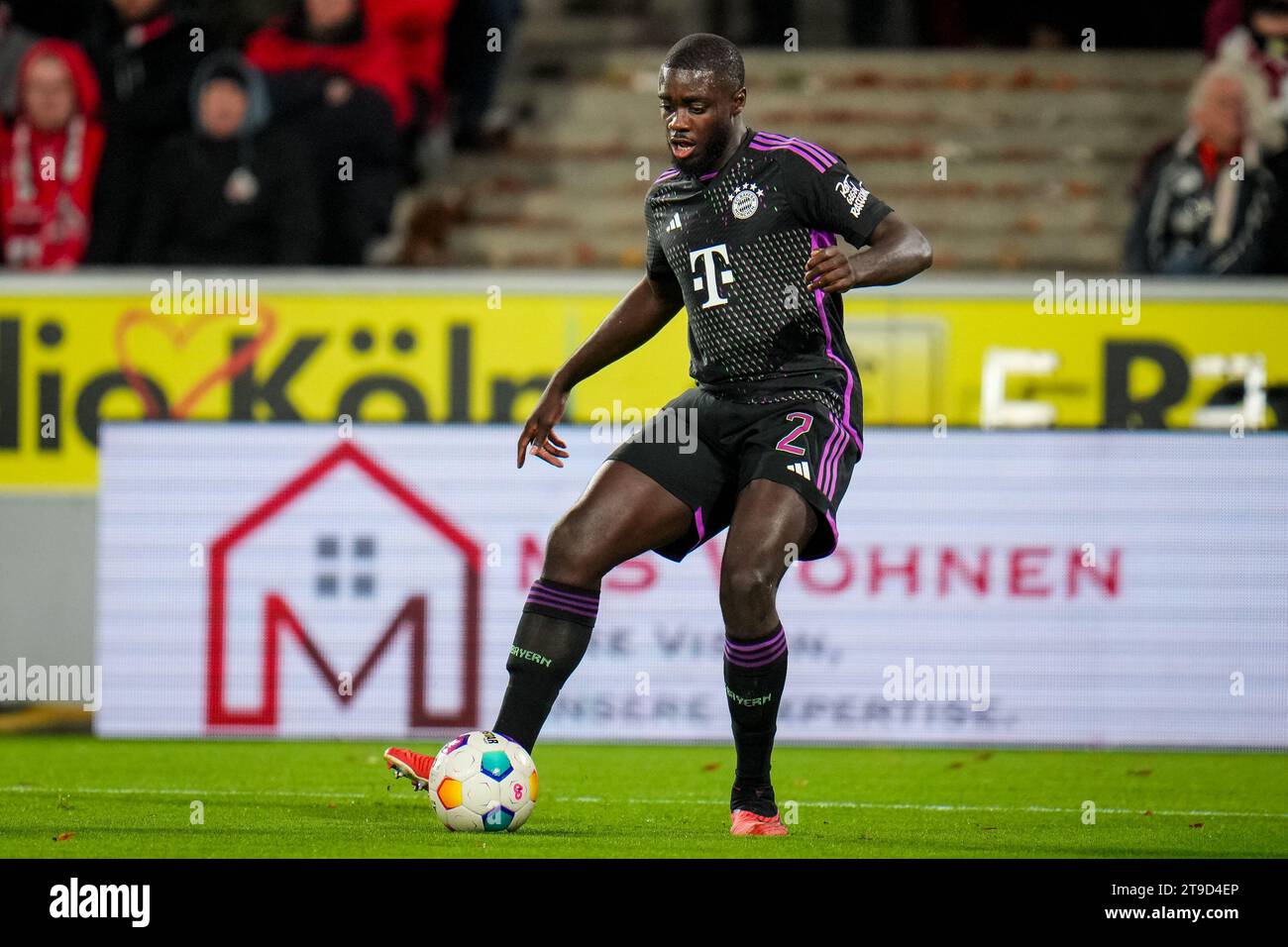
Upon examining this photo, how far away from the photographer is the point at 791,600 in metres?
10.5

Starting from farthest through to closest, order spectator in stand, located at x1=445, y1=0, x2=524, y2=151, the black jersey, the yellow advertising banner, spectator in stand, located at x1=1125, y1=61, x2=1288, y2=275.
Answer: spectator in stand, located at x1=445, y1=0, x2=524, y2=151, spectator in stand, located at x1=1125, y1=61, x2=1288, y2=275, the yellow advertising banner, the black jersey

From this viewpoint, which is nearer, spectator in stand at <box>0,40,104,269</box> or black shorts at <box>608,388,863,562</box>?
black shorts at <box>608,388,863,562</box>

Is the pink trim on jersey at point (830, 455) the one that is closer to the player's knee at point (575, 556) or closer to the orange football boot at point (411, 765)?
the player's knee at point (575, 556)

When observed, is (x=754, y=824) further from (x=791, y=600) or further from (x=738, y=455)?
(x=791, y=600)

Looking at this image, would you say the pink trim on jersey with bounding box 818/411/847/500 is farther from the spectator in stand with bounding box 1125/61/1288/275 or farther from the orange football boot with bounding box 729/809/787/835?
the spectator in stand with bounding box 1125/61/1288/275

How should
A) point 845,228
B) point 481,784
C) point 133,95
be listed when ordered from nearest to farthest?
1. point 481,784
2. point 845,228
3. point 133,95

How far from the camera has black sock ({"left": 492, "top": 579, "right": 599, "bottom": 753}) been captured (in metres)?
6.46

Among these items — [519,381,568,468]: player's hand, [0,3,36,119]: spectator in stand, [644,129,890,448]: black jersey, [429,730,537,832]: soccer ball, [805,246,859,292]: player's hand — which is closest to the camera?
[805,246,859,292]: player's hand

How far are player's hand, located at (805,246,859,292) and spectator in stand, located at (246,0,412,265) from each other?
23.1 ft

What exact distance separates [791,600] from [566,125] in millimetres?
5522

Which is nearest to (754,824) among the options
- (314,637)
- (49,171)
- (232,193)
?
(314,637)

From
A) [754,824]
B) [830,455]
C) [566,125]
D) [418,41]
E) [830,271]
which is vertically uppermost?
[418,41]

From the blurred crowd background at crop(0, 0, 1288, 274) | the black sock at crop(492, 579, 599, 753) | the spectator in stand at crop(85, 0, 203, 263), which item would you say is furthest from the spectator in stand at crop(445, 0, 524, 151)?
the black sock at crop(492, 579, 599, 753)

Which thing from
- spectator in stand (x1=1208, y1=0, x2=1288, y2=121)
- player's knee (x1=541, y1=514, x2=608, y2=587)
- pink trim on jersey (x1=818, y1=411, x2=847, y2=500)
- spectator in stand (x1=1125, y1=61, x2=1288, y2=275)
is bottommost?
player's knee (x1=541, y1=514, x2=608, y2=587)
